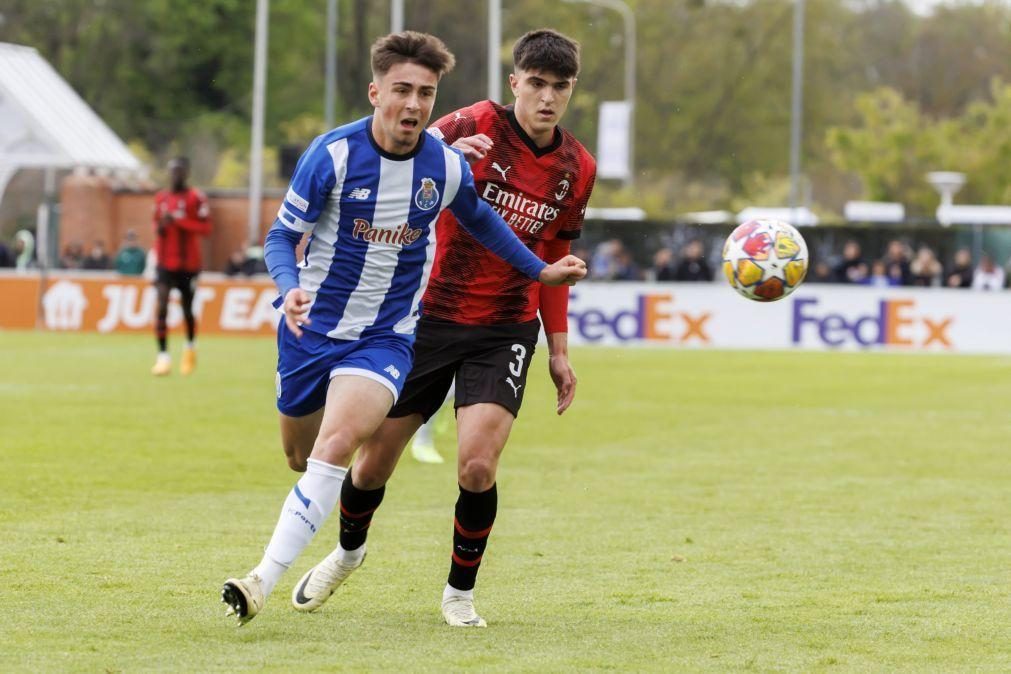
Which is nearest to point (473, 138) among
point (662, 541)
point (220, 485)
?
point (662, 541)

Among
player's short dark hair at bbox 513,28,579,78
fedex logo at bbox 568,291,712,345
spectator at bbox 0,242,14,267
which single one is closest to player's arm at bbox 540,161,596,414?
player's short dark hair at bbox 513,28,579,78

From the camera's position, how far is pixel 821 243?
34125 millimetres

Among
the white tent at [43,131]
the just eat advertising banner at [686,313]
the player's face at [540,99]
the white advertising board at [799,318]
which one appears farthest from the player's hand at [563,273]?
the white tent at [43,131]

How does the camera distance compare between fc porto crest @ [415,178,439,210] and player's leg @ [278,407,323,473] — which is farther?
player's leg @ [278,407,323,473]

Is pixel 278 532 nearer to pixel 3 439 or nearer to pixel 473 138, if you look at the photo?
pixel 473 138

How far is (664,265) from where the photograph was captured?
30703 millimetres

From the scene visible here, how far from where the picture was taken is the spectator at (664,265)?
29.1 m

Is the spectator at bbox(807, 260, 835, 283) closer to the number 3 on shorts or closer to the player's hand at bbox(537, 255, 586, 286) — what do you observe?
the number 3 on shorts

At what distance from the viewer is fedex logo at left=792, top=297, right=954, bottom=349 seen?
89.2ft

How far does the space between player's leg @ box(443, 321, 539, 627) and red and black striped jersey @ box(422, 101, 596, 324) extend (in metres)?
0.19

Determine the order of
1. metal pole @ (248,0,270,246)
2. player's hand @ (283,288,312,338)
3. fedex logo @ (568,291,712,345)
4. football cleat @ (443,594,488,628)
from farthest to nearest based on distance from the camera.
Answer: metal pole @ (248,0,270,246)
fedex logo @ (568,291,712,345)
football cleat @ (443,594,488,628)
player's hand @ (283,288,312,338)

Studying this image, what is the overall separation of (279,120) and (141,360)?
160 feet

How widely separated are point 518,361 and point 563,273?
572 millimetres

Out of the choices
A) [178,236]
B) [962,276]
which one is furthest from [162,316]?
[962,276]
